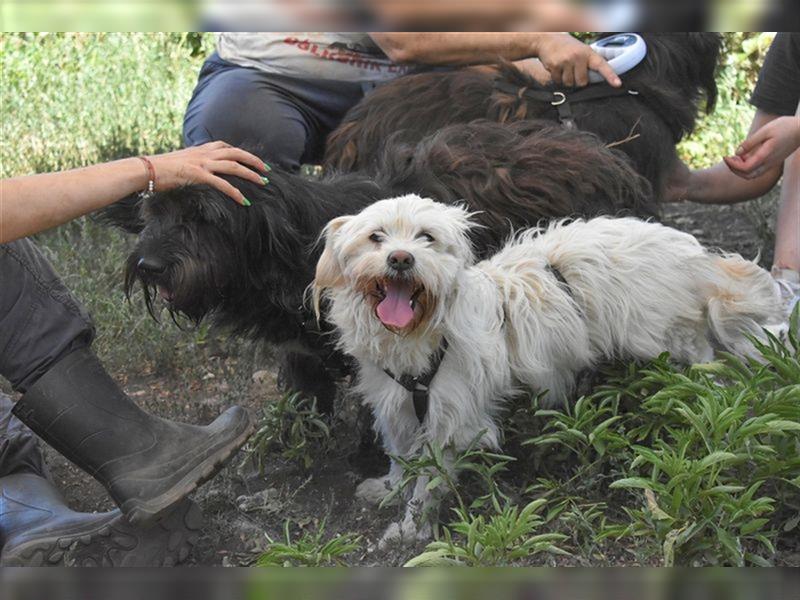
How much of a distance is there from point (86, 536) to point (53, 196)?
952 mm

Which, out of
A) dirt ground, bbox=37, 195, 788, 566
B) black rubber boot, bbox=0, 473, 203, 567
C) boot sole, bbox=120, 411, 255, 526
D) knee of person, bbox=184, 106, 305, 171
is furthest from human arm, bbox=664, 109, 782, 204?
black rubber boot, bbox=0, 473, 203, 567

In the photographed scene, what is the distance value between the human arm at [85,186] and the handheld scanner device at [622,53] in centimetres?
160

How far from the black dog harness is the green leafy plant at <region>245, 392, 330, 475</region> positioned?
1368 millimetres

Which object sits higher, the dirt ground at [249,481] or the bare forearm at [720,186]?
the bare forearm at [720,186]

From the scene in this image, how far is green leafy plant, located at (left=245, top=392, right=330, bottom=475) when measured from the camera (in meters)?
3.39

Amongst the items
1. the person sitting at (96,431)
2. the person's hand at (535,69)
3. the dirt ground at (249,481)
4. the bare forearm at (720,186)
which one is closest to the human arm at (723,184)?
the bare forearm at (720,186)

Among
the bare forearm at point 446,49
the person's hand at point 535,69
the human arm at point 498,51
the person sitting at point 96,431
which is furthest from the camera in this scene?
the person's hand at point 535,69

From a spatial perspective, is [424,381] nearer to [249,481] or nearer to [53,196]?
[249,481]

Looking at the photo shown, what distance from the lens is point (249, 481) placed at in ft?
11.2

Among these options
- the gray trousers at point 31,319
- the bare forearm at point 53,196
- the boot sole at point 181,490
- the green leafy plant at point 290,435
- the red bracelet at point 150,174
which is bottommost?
the green leafy plant at point 290,435

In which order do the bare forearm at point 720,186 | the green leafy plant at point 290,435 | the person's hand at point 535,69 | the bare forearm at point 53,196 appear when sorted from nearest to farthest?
1. the bare forearm at point 53,196
2. the green leafy plant at point 290,435
3. the person's hand at point 535,69
4. the bare forearm at point 720,186

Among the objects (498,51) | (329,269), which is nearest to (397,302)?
(329,269)

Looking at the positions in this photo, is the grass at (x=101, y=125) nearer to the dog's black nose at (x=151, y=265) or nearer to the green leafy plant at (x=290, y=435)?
the green leafy plant at (x=290, y=435)

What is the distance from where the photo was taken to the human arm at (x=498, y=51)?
3.69 meters
